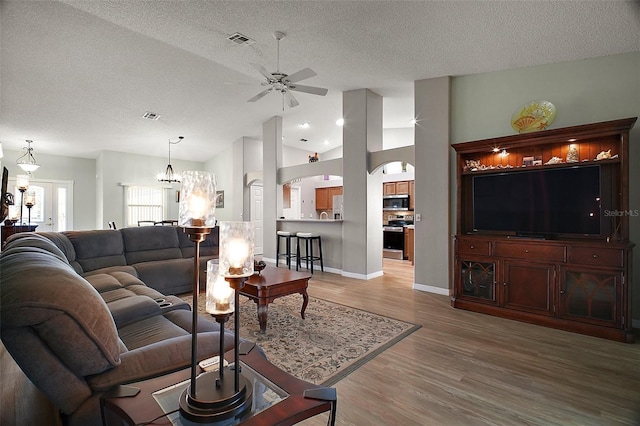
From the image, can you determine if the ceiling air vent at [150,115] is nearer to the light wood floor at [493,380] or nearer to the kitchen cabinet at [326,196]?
the kitchen cabinet at [326,196]

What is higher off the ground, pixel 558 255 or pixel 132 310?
pixel 558 255

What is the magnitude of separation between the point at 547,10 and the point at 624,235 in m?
2.35

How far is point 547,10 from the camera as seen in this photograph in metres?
2.91

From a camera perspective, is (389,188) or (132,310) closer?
(132,310)

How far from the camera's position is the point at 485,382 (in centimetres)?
223

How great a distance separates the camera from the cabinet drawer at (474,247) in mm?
3648

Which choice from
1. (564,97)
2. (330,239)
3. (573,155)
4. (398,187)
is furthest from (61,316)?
(398,187)

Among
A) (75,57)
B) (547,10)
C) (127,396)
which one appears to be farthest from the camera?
(75,57)

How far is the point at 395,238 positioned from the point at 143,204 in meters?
7.59

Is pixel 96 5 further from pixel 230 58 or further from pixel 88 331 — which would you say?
pixel 88 331

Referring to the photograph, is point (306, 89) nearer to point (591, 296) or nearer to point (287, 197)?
point (591, 296)

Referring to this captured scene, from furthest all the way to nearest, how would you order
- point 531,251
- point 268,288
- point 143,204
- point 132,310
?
point 143,204
point 531,251
point 268,288
point 132,310

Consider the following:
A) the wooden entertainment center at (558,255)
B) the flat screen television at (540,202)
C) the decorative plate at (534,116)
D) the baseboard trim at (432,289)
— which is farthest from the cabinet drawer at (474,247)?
the decorative plate at (534,116)

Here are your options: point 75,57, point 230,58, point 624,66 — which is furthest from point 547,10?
point 75,57
